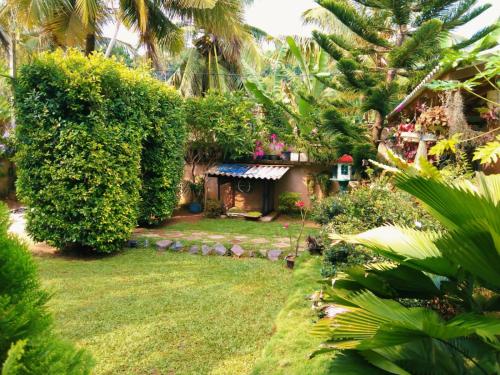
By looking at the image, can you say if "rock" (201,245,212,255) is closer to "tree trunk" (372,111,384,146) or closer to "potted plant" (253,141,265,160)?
"tree trunk" (372,111,384,146)

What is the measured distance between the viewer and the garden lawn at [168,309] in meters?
3.10

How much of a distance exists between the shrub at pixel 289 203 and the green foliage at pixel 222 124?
5.86 feet

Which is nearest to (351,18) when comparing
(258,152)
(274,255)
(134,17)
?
(258,152)

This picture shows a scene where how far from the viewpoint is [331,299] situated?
5.37 feet

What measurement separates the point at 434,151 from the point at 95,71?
524 cm

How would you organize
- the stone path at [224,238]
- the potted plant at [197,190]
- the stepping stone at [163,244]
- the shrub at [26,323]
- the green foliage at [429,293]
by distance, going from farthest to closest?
the potted plant at [197,190] → the stone path at [224,238] → the stepping stone at [163,244] → the green foliage at [429,293] → the shrub at [26,323]

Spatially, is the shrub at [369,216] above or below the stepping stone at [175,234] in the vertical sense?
above

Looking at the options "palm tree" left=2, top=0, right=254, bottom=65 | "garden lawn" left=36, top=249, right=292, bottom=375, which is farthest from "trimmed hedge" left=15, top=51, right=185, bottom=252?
"palm tree" left=2, top=0, right=254, bottom=65

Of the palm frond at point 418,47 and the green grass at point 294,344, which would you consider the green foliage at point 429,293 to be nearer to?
the green grass at point 294,344

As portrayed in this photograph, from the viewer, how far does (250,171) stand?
1069cm

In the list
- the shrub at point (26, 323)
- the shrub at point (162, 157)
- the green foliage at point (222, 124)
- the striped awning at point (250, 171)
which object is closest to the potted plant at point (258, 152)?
the green foliage at point (222, 124)

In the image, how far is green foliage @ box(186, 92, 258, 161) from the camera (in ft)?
34.4

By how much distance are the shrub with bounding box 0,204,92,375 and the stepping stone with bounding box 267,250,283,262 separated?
531 cm

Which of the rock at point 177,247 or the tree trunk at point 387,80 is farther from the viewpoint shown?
the tree trunk at point 387,80
